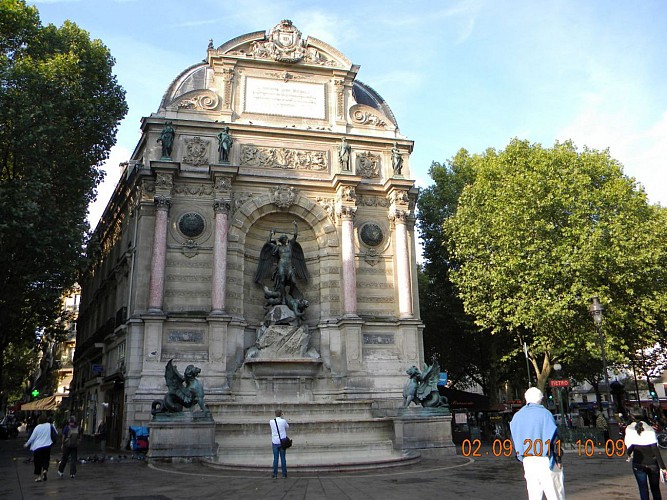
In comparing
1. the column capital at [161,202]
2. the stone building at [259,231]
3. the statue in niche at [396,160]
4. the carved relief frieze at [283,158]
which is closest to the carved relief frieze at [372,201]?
the stone building at [259,231]

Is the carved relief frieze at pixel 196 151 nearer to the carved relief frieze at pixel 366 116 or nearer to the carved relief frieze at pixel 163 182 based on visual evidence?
the carved relief frieze at pixel 163 182

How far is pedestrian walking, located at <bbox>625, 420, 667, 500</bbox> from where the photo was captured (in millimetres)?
7844

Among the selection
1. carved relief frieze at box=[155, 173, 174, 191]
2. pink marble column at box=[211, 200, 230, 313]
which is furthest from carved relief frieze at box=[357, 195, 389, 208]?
carved relief frieze at box=[155, 173, 174, 191]

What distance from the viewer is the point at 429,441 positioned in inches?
659

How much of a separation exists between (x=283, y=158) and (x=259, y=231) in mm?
3532

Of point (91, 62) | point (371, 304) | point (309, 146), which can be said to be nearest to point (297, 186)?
point (309, 146)

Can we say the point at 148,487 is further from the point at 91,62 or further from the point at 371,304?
the point at 91,62

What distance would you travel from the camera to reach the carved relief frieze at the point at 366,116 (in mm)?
26906

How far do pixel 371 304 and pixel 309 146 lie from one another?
7.93 m

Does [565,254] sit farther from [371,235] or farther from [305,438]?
[305,438]

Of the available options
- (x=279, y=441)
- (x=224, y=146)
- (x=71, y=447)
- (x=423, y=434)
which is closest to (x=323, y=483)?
(x=279, y=441)

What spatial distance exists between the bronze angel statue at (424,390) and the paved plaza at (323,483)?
8.34 ft

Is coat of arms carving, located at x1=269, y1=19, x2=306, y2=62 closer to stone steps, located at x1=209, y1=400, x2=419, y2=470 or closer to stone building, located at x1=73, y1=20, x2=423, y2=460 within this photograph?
stone building, located at x1=73, y1=20, x2=423, y2=460

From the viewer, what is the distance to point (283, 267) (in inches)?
941
